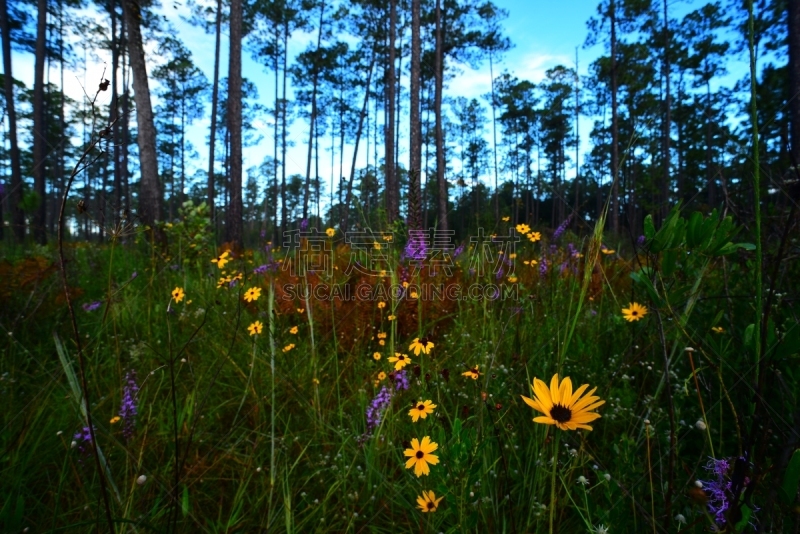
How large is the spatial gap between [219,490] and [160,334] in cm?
142

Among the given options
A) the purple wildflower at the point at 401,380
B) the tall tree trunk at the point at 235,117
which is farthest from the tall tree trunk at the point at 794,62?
the tall tree trunk at the point at 235,117

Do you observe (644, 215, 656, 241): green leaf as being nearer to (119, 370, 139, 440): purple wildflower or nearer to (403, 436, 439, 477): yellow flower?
(403, 436, 439, 477): yellow flower

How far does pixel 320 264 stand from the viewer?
3.15 meters

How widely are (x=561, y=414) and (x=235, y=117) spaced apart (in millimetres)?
8356

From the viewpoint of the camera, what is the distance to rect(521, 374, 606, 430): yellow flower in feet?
1.65

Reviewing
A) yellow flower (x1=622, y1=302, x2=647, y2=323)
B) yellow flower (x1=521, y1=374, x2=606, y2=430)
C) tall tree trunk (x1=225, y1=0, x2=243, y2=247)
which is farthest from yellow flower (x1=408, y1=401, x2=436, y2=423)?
tall tree trunk (x1=225, y1=0, x2=243, y2=247)

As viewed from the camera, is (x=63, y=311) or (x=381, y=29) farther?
(x=381, y=29)

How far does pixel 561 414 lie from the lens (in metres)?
0.53

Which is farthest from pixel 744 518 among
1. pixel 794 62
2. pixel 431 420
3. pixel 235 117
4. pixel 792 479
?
pixel 235 117

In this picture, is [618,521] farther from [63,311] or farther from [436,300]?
[63,311]

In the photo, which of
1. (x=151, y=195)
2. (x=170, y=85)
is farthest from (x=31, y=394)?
(x=170, y=85)

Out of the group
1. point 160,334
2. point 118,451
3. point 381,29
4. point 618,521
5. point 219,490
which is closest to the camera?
point 618,521

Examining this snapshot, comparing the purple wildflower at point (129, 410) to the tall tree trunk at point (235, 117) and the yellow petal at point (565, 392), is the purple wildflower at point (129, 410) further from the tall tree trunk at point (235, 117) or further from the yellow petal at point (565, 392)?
the tall tree trunk at point (235, 117)

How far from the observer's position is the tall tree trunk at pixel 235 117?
7.04m
